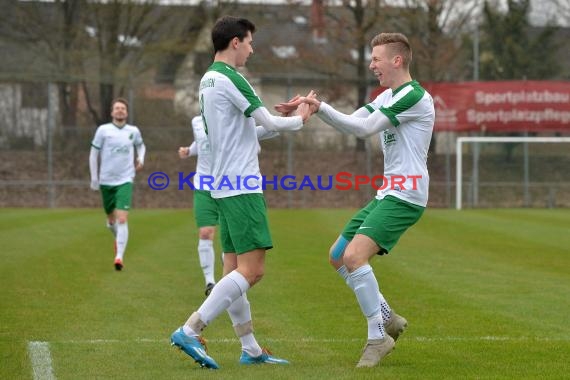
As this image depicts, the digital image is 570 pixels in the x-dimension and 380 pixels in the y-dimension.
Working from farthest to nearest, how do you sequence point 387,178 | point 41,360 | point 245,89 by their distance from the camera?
1. point 387,178
2. point 41,360
3. point 245,89

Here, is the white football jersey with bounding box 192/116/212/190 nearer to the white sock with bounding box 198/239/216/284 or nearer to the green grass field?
the white sock with bounding box 198/239/216/284

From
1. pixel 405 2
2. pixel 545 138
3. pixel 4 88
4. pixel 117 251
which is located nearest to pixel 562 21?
pixel 405 2

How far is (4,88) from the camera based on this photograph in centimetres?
3300

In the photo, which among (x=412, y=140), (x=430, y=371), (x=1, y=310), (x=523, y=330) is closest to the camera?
A: (x=430, y=371)

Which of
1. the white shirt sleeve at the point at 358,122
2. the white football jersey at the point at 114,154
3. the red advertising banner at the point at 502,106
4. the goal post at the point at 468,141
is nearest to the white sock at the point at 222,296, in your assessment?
the white shirt sleeve at the point at 358,122

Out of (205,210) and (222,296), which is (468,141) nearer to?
(205,210)

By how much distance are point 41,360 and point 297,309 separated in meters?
3.21

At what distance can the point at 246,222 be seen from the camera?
22.0ft

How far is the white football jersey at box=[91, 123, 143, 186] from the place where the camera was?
47.0 ft

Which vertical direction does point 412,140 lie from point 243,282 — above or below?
above

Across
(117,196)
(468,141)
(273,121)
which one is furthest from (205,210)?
(468,141)

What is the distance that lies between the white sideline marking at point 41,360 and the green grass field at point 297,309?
1 cm

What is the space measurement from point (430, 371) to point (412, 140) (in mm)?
1492

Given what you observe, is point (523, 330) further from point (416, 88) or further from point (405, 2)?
point (405, 2)
